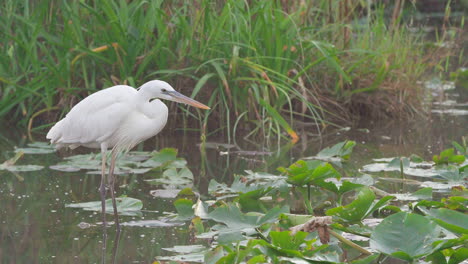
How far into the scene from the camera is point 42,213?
14.0ft

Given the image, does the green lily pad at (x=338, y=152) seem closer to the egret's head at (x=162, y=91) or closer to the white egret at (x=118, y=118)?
the white egret at (x=118, y=118)

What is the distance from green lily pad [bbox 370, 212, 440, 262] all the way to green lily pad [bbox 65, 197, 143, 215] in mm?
1574

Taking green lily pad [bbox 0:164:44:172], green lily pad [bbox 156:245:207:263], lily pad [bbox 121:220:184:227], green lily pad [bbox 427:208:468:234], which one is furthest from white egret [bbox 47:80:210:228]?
green lily pad [bbox 427:208:468:234]

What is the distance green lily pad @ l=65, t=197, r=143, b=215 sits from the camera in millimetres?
4219

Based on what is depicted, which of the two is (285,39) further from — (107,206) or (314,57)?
(107,206)

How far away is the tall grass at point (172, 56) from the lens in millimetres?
5973

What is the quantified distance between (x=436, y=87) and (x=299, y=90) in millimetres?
2401

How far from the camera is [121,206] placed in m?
4.27

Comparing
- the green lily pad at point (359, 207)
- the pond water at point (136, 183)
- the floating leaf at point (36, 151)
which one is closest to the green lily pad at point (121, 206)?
the pond water at point (136, 183)

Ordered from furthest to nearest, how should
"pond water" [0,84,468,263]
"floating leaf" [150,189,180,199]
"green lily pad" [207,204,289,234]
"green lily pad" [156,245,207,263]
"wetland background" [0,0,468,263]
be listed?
"wetland background" [0,0,468,263] → "floating leaf" [150,189,180,199] → "pond water" [0,84,468,263] → "green lily pad" [207,204,289,234] → "green lily pad" [156,245,207,263]

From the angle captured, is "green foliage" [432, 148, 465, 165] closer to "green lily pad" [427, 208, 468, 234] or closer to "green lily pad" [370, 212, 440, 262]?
"green lily pad" [427, 208, 468, 234]

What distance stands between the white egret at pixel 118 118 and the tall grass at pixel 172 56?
1375mm

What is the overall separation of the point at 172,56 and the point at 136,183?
1446mm

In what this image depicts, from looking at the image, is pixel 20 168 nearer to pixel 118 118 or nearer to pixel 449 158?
pixel 118 118
